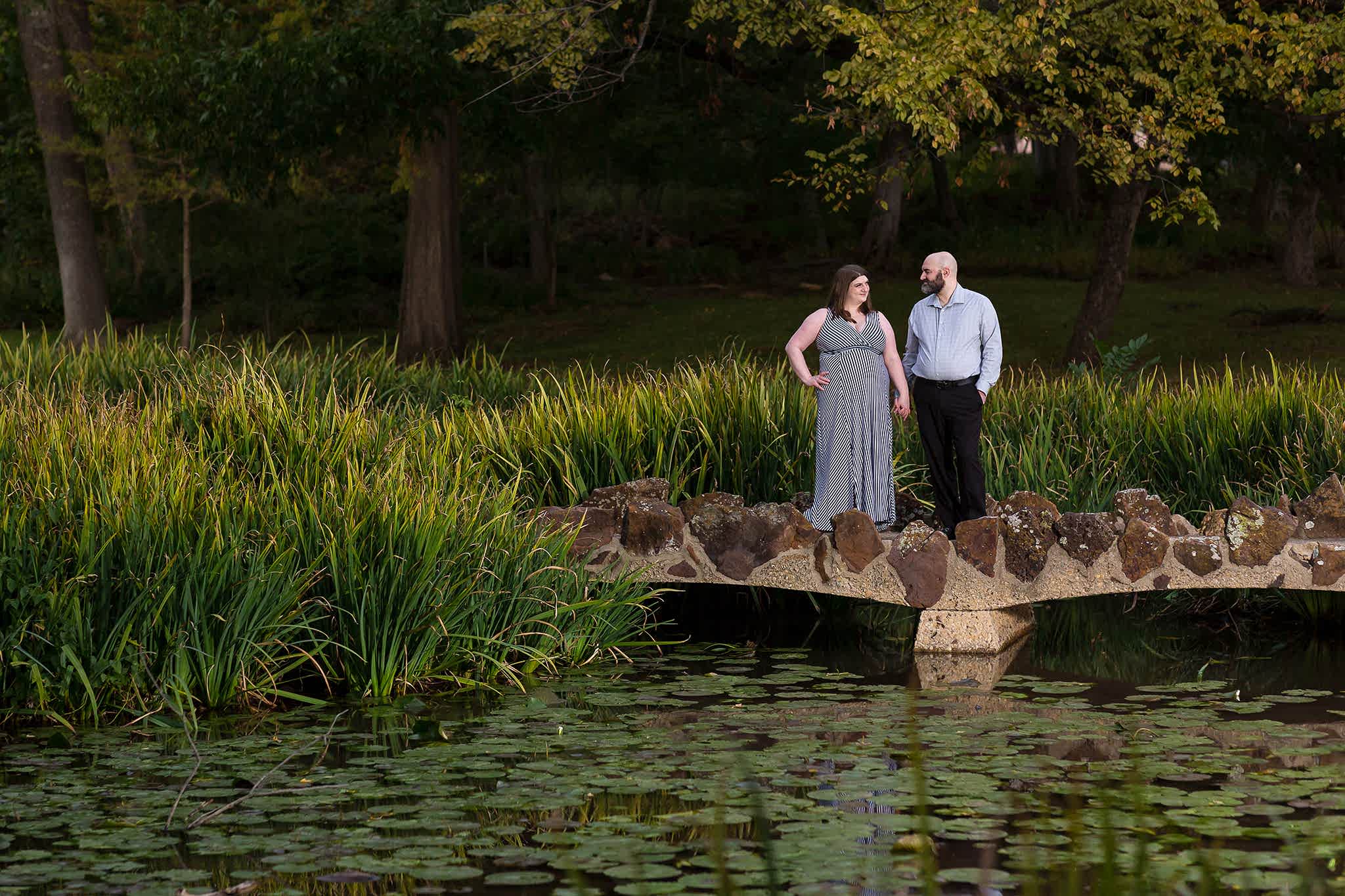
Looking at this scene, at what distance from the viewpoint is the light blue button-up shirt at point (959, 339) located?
9.41 meters

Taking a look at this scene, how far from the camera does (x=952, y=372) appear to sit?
945cm

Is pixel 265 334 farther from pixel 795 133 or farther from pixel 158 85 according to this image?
pixel 795 133

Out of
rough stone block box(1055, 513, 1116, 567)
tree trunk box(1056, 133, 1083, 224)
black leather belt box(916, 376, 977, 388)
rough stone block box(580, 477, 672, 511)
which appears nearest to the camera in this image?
rough stone block box(1055, 513, 1116, 567)

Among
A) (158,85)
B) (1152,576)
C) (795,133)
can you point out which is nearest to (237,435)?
(1152,576)

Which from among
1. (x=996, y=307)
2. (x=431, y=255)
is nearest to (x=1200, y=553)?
(x=431, y=255)

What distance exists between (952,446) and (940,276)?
3.83 ft

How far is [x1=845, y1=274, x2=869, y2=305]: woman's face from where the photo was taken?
966cm

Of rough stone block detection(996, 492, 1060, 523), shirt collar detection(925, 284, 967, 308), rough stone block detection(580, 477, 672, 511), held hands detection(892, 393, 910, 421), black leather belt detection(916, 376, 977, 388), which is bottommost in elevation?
rough stone block detection(996, 492, 1060, 523)

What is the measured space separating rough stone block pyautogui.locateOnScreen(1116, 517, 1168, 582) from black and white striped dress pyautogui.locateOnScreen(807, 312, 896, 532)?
4.79 feet

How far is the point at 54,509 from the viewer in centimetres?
801

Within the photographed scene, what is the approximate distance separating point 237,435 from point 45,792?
4.48 metres

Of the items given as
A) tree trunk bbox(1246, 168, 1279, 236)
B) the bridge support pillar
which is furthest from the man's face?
tree trunk bbox(1246, 168, 1279, 236)

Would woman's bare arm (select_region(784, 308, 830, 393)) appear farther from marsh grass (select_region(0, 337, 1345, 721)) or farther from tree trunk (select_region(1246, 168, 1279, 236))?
tree trunk (select_region(1246, 168, 1279, 236))

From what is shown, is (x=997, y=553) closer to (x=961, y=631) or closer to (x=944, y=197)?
(x=961, y=631)
